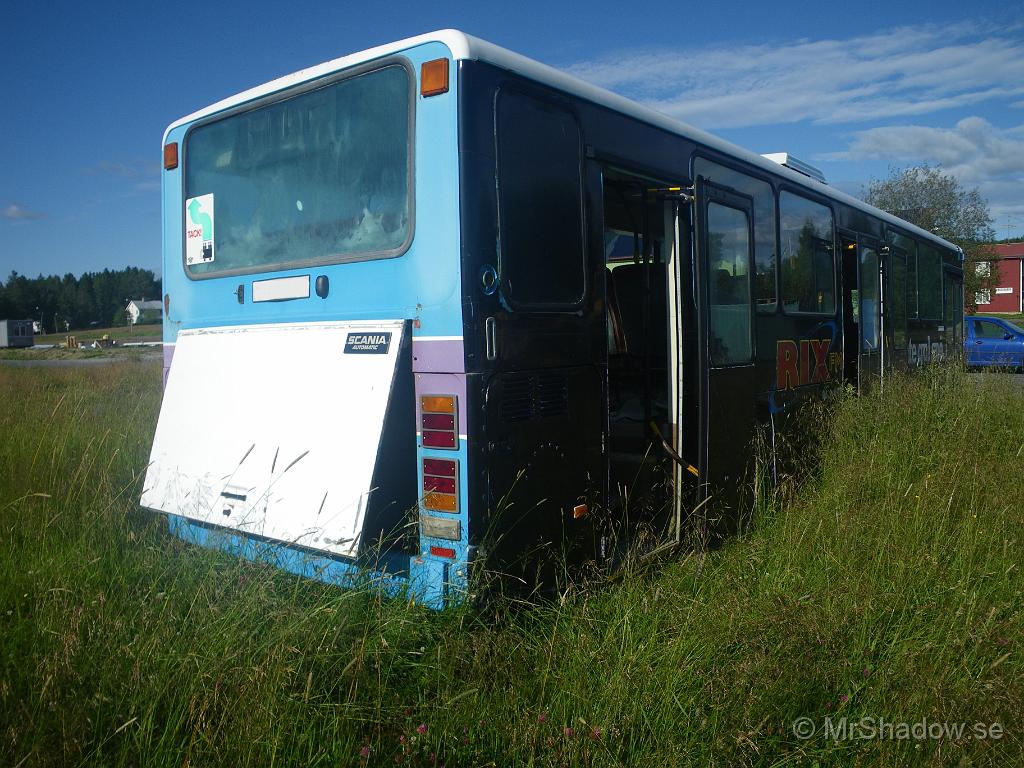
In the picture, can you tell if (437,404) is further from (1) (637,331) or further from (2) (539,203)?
(1) (637,331)

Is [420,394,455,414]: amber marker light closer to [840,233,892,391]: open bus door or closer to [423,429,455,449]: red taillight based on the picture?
[423,429,455,449]: red taillight

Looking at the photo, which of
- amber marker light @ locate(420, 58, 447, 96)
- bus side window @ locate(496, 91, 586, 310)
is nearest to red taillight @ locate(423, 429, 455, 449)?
bus side window @ locate(496, 91, 586, 310)

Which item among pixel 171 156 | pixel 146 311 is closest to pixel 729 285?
pixel 171 156

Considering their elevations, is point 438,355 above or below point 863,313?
below

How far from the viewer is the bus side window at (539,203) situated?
139 inches

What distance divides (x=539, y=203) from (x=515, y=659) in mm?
2003

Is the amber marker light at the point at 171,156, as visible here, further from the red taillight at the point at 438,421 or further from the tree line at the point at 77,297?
the tree line at the point at 77,297

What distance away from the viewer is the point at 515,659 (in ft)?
10.5

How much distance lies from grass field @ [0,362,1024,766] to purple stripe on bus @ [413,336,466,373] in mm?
982

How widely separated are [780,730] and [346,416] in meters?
2.07

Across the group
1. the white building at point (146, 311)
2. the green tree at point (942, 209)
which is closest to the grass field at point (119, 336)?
the white building at point (146, 311)

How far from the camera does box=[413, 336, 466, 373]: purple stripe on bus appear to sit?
3297 mm

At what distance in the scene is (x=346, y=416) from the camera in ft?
11.3

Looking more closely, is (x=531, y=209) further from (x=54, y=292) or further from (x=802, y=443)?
(x=54, y=292)
